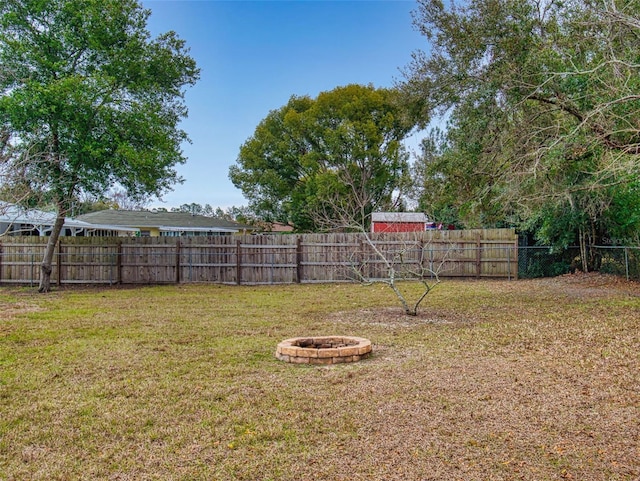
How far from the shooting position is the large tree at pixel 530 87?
772 centimetres

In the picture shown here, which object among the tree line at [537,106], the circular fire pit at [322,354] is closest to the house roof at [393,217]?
the tree line at [537,106]

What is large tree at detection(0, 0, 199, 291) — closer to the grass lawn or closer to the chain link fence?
the grass lawn

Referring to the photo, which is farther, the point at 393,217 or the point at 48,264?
the point at 393,217

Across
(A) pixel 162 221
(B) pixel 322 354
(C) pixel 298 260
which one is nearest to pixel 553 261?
(C) pixel 298 260

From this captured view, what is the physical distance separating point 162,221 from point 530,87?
77.2 feet

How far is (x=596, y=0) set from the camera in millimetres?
8156

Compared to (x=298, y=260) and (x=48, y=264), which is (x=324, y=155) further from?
(x=48, y=264)

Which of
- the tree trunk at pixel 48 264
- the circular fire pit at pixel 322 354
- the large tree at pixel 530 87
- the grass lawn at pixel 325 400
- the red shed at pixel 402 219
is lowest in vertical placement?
the grass lawn at pixel 325 400

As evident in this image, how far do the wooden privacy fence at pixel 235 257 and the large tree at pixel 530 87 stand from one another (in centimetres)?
501

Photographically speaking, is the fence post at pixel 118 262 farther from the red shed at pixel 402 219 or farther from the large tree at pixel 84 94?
the red shed at pixel 402 219

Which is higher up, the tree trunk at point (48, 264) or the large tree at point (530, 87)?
the large tree at point (530, 87)

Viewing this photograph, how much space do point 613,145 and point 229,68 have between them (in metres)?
11.3

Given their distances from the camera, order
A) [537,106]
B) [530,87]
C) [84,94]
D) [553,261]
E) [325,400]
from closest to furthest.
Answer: [325,400]
[530,87]
[537,106]
[84,94]
[553,261]

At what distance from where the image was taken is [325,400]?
422 centimetres
